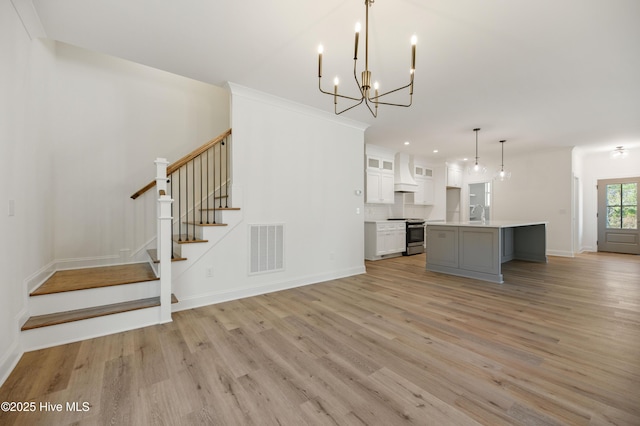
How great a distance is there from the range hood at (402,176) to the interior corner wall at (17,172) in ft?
22.8

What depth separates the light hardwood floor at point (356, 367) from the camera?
1559mm

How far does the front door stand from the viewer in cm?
725

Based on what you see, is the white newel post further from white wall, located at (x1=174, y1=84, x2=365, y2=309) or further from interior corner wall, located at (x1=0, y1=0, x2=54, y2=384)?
interior corner wall, located at (x1=0, y1=0, x2=54, y2=384)

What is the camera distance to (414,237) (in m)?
7.41

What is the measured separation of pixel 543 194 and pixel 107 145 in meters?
9.94

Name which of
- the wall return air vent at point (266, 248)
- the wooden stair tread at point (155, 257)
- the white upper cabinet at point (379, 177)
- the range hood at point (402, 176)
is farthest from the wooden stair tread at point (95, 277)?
the range hood at point (402, 176)

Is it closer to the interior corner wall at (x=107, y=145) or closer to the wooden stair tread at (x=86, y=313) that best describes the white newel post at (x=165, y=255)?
the wooden stair tread at (x=86, y=313)

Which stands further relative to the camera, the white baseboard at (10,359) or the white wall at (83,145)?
the white wall at (83,145)

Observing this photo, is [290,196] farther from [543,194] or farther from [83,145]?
[543,194]

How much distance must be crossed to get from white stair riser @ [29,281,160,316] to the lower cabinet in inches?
181

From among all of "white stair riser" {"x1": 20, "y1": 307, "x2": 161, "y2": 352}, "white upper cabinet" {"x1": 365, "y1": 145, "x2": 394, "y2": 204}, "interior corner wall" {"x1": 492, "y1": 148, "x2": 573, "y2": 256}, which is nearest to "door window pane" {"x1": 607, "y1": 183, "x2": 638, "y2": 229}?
"interior corner wall" {"x1": 492, "y1": 148, "x2": 573, "y2": 256}

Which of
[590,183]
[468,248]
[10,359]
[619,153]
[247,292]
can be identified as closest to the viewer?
[10,359]

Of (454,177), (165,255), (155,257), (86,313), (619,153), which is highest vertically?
(619,153)

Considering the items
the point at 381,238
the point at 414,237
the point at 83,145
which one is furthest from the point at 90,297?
the point at 414,237
